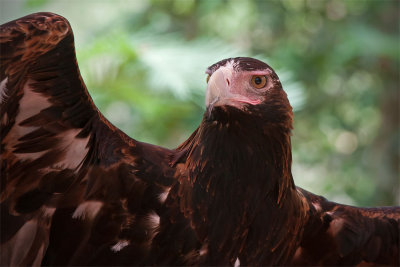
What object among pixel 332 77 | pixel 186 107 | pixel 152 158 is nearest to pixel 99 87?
pixel 186 107

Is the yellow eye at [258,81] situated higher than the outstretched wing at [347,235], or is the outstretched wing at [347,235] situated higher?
the yellow eye at [258,81]

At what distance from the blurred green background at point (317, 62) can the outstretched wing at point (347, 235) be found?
83.5 inches

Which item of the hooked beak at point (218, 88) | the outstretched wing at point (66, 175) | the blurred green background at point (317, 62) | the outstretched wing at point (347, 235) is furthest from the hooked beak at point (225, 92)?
the blurred green background at point (317, 62)

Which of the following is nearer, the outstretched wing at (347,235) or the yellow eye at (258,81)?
the yellow eye at (258,81)

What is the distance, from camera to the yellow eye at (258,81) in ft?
4.29

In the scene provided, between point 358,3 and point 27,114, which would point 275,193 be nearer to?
point 27,114

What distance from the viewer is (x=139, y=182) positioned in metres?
1.38

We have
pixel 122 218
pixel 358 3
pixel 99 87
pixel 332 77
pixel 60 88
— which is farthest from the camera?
pixel 332 77

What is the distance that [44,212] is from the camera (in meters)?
1.36

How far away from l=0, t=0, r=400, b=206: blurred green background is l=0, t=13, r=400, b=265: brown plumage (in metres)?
2.31

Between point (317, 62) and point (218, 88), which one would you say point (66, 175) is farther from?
point (317, 62)

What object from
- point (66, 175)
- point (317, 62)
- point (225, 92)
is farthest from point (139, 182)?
point (317, 62)

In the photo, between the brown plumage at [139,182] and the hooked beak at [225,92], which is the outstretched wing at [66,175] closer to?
the brown plumage at [139,182]

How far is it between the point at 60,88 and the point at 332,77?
4112 mm
